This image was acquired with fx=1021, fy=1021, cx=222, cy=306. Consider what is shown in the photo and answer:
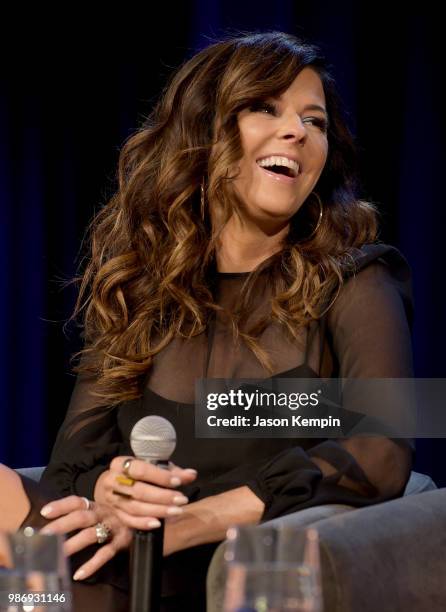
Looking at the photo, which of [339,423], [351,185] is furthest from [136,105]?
[339,423]

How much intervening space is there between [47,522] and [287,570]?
83cm

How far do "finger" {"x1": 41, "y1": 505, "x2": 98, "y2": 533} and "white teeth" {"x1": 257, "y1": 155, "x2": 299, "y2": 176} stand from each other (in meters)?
0.72

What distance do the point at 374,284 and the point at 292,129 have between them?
33 cm

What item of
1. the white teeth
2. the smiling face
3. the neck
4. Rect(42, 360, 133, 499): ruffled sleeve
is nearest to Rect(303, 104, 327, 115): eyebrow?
the smiling face

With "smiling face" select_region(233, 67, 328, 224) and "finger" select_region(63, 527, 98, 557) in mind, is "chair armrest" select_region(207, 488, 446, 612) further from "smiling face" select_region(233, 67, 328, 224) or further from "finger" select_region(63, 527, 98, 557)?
"smiling face" select_region(233, 67, 328, 224)

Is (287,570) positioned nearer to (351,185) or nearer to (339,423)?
(339,423)

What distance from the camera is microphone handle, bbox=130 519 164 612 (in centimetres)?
120

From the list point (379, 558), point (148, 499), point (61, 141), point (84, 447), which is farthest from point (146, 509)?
point (61, 141)

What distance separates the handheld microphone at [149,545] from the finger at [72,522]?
34 cm

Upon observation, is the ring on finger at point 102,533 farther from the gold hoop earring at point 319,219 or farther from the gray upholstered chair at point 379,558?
the gold hoop earring at point 319,219

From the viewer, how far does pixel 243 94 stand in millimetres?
1883

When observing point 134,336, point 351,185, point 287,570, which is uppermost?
point 351,185

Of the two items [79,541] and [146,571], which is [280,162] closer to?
[79,541]

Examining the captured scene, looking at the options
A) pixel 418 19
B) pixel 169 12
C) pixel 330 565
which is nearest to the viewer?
pixel 330 565
